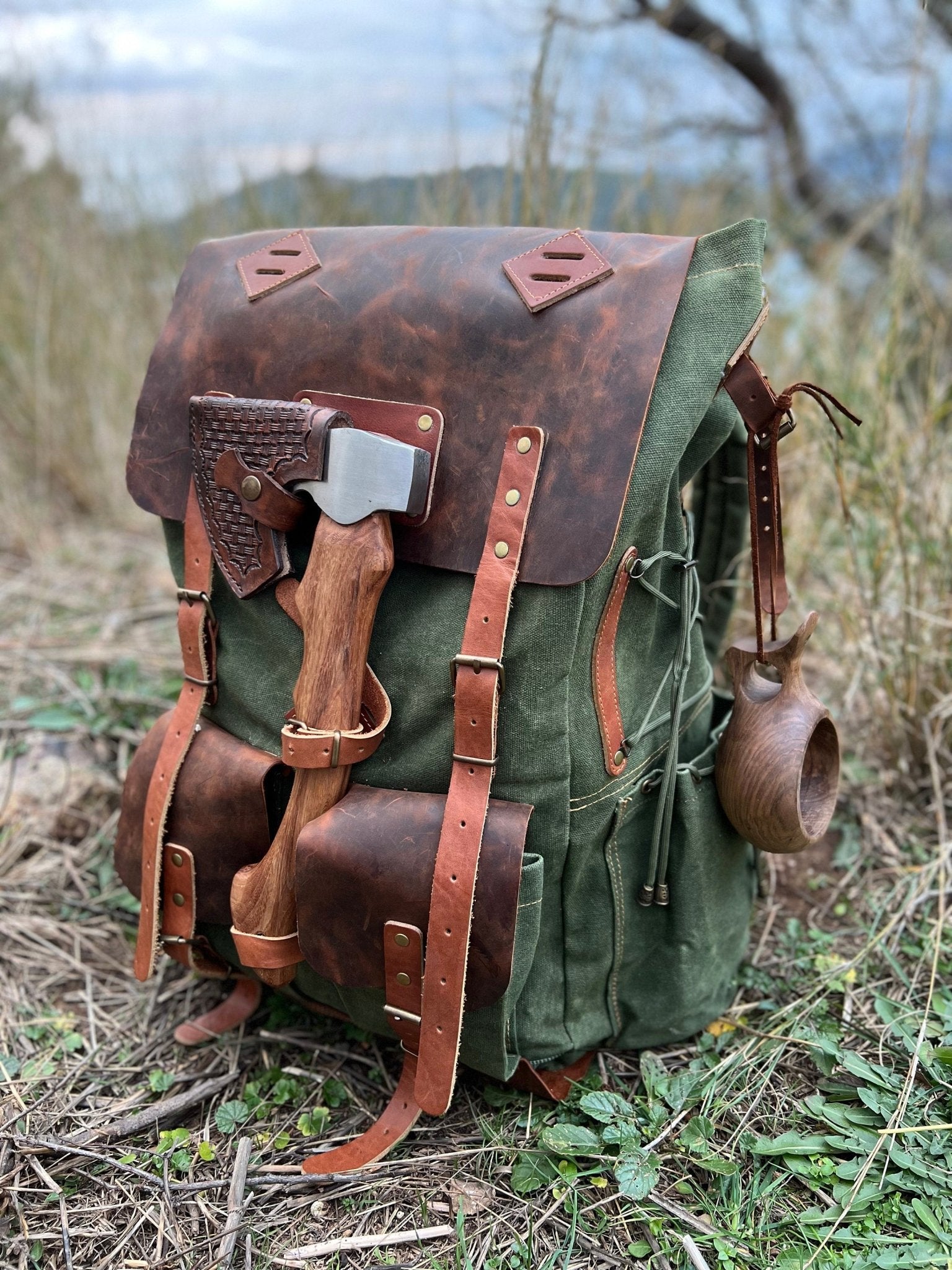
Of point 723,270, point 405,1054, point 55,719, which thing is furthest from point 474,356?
point 55,719

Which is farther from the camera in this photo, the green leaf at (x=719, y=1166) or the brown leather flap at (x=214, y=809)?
the brown leather flap at (x=214, y=809)

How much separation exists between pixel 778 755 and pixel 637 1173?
0.60 meters

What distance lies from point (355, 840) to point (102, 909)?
2.88 ft

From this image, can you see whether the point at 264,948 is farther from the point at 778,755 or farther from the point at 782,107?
the point at 782,107

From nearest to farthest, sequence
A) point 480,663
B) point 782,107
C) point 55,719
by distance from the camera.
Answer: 1. point 480,663
2. point 55,719
3. point 782,107

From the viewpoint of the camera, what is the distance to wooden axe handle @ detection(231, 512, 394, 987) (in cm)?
122

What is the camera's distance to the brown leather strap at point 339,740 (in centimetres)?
121

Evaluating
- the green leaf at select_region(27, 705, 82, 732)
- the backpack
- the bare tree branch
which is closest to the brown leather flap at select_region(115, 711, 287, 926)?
the backpack

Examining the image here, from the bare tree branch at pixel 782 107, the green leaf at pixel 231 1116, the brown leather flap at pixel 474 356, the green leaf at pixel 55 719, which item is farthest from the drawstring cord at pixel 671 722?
the bare tree branch at pixel 782 107

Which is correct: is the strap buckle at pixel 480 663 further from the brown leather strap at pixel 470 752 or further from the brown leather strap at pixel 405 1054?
the brown leather strap at pixel 405 1054

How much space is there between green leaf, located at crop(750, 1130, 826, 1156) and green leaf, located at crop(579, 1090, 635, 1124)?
175 millimetres

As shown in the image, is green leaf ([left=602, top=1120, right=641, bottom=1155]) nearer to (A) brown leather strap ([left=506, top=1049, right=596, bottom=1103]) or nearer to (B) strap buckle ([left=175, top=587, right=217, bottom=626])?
(A) brown leather strap ([left=506, top=1049, right=596, bottom=1103])

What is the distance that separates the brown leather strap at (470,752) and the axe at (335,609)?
13 centimetres

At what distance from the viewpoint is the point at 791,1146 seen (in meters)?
1.25
